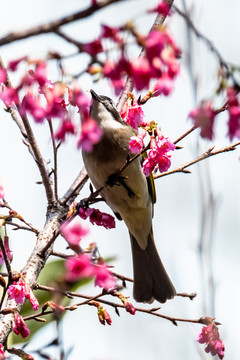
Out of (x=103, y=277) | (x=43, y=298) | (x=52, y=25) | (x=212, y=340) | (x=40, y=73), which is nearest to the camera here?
(x=52, y=25)

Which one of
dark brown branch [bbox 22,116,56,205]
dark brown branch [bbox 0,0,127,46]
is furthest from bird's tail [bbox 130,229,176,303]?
dark brown branch [bbox 0,0,127,46]

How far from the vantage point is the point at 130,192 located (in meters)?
4.70

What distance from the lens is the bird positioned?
4.38 meters

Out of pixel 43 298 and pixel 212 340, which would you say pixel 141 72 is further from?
pixel 43 298

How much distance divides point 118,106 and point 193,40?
0.72 meters

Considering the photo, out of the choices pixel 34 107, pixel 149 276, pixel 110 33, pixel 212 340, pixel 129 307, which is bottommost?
pixel 212 340

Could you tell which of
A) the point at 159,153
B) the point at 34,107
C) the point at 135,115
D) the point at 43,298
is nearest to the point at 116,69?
the point at 34,107

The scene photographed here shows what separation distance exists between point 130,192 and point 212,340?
1718mm

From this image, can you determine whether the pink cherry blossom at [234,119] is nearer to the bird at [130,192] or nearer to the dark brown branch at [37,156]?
the dark brown branch at [37,156]

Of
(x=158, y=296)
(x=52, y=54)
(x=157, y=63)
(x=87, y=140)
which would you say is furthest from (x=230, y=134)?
(x=158, y=296)

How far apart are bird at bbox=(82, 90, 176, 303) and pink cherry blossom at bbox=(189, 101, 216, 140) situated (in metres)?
2.37

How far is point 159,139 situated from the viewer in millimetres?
3059

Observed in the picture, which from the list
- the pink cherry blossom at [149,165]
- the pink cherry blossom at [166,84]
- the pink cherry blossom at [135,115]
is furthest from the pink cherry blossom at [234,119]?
the pink cherry blossom at [135,115]

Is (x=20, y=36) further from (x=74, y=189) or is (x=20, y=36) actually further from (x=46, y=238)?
(x=74, y=189)
